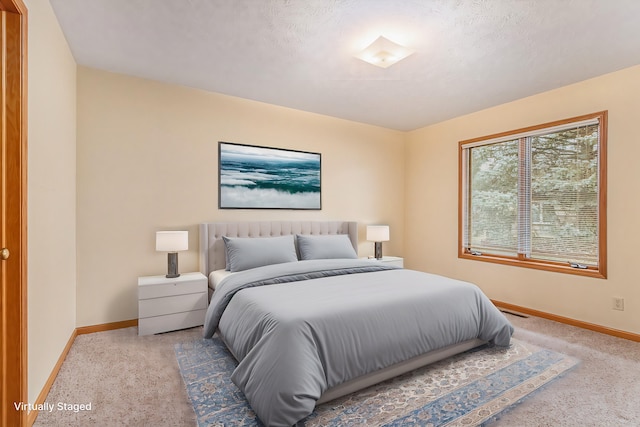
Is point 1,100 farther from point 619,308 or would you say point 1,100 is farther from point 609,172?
point 619,308

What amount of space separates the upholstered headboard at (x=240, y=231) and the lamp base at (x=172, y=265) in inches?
12.8

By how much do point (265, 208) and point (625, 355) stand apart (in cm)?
373

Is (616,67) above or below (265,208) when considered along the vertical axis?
above

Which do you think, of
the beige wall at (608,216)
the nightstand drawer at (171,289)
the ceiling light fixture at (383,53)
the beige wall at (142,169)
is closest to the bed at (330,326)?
the nightstand drawer at (171,289)

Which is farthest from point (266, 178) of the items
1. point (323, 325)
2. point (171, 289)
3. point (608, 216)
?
point (608, 216)

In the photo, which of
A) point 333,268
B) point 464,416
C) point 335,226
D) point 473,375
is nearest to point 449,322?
point 473,375

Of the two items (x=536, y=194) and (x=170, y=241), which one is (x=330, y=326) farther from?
(x=536, y=194)

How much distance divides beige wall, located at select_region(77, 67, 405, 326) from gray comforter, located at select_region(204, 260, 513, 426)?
1151 millimetres

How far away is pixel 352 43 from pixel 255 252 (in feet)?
7.33

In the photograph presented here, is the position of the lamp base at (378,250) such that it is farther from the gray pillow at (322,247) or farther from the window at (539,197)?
the window at (539,197)

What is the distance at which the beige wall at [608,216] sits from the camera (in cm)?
298

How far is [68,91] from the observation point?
2.68 metres

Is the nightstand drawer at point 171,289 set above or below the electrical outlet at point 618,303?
above

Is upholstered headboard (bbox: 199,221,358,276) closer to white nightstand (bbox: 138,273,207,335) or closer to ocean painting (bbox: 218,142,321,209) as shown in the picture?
ocean painting (bbox: 218,142,321,209)
